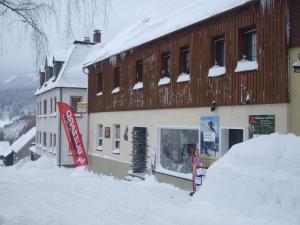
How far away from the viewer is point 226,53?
13.6 m

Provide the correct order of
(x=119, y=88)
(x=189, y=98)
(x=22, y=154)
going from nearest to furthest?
(x=189, y=98) → (x=119, y=88) → (x=22, y=154)

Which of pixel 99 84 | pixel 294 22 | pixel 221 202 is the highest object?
pixel 294 22

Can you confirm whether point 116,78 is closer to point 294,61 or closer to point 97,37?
point 294,61

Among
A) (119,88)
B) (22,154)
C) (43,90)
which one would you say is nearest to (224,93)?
(119,88)

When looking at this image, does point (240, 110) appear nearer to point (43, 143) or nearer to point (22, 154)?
point (43, 143)

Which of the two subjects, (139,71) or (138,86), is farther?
(139,71)

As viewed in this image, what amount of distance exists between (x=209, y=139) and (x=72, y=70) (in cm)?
2044

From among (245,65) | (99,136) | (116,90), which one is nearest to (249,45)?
(245,65)

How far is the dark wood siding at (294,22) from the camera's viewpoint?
36.3 feet

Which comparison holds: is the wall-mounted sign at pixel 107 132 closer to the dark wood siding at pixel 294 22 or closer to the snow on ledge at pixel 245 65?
the snow on ledge at pixel 245 65

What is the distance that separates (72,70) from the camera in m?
33.0

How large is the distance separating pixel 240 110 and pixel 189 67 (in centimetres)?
323

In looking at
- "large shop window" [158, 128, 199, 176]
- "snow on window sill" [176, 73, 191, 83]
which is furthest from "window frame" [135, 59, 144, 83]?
"snow on window sill" [176, 73, 191, 83]

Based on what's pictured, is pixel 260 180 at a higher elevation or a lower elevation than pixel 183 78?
lower
